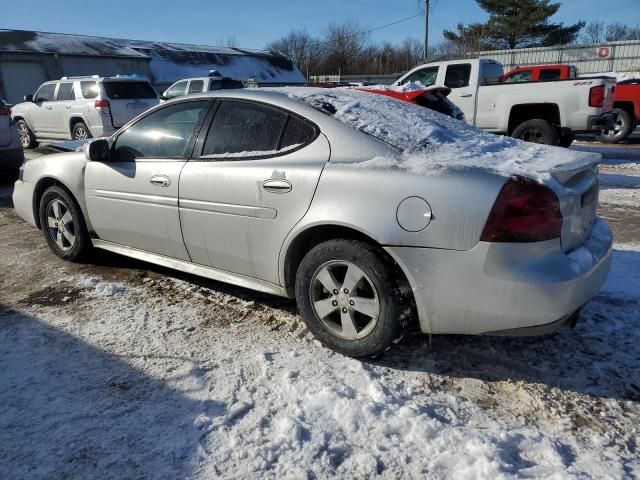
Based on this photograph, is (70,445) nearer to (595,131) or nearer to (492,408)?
(492,408)

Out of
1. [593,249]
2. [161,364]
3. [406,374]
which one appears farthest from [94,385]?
[593,249]

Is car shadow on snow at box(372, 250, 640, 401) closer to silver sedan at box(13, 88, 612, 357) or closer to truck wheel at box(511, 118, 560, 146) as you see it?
silver sedan at box(13, 88, 612, 357)

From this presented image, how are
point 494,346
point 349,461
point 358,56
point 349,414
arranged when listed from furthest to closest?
point 358,56 → point 494,346 → point 349,414 → point 349,461

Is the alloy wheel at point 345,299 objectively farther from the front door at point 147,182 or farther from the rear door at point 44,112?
the rear door at point 44,112

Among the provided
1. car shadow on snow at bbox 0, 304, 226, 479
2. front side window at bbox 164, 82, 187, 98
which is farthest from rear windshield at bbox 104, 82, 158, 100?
car shadow on snow at bbox 0, 304, 226, 479

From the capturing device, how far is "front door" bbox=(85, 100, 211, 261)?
3.68 meters

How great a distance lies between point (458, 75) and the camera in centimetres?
1109

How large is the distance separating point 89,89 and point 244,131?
1051 centimetres

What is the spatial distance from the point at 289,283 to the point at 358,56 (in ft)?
210

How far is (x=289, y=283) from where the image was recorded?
3.26 metres

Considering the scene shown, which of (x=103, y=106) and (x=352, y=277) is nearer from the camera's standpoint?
(x=352, y=277)

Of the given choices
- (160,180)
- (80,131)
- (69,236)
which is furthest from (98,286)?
(80,131)

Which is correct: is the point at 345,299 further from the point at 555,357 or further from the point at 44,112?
the point at 44,112

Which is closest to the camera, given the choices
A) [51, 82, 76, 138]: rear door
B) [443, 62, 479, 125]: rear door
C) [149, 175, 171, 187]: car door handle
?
[149, 175, 171, 187]: car door handle
